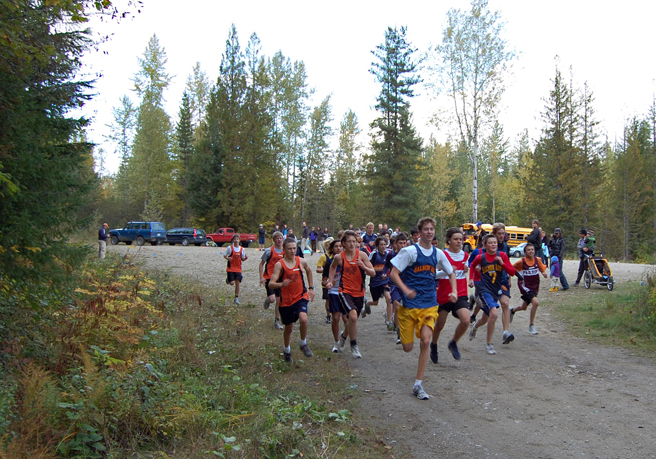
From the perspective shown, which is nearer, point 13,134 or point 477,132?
point 13,134

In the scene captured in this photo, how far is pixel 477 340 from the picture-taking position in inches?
352

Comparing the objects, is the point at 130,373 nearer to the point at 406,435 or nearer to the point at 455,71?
the point at 406,435

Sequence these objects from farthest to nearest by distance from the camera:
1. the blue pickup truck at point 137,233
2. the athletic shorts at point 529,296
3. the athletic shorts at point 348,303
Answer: the blue pickup truck at point 137,233 → the athletic shorts at point 529,296 → the athletic shorts at point 348,303

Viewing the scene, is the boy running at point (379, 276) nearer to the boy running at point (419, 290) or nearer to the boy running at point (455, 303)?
the boy running at point (455, 303)

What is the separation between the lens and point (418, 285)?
236 inches

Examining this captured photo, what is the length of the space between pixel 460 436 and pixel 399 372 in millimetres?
2254

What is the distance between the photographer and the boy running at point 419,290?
5820 mm

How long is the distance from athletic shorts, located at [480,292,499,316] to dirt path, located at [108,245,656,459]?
2.48 ft

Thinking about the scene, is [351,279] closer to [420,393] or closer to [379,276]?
[379,276]

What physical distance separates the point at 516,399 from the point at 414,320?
1494 mm

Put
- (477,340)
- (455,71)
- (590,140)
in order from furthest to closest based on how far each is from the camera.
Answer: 1. (590,140)
2. (455,71)
3. (477,340)

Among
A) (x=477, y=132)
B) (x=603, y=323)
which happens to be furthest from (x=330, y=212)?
(x=603, y=323)

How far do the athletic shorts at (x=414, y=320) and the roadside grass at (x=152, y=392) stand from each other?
100 cm

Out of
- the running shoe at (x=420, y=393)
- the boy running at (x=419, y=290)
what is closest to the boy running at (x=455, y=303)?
the boy running at (x=419, y=290)
